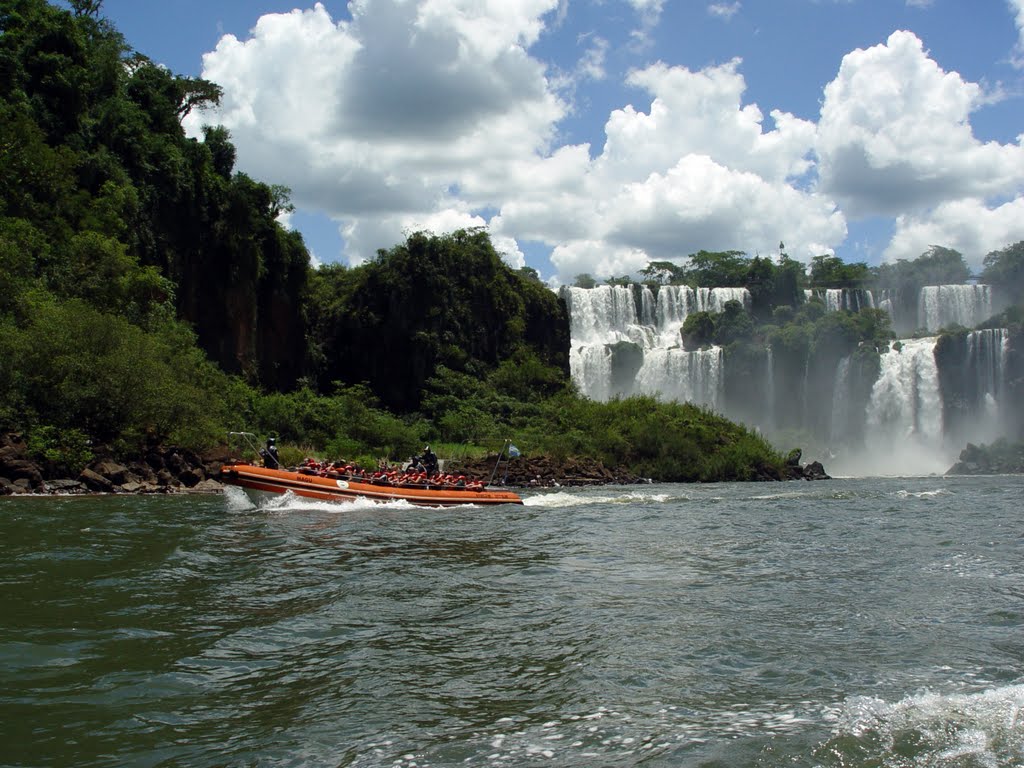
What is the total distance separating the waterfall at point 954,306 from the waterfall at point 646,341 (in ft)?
42.3

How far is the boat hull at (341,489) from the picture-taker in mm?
18297

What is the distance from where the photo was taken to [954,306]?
201ft

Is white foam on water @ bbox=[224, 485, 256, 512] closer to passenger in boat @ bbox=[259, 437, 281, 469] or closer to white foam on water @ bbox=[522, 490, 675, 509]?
passenger in boat @ bbox=[259, 437, 281, 469]

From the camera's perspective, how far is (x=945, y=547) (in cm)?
1279

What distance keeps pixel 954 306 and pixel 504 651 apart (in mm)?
64116

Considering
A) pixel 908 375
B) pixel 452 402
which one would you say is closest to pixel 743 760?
pixel 452 402

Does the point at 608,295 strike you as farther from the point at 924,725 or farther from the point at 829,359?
the point at 924,725

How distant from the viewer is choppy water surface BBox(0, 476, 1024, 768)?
188 inches

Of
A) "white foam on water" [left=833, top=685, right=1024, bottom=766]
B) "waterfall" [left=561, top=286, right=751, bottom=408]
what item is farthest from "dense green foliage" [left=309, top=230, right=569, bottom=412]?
"white foam on water" [left=833, top=685, right=1024, bottom=766]

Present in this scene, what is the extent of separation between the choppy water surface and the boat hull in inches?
190

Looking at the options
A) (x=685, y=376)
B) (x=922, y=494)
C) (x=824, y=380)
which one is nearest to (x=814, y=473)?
(x=685, y=376)

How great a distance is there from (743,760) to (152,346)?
78.4 feet

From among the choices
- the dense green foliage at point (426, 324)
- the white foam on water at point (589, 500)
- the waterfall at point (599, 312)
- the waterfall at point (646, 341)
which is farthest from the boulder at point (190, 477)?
the waterfall at point (599, 312)

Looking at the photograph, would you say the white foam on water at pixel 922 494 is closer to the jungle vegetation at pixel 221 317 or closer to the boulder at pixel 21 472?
the jungle vegetation at pixel 221 317
